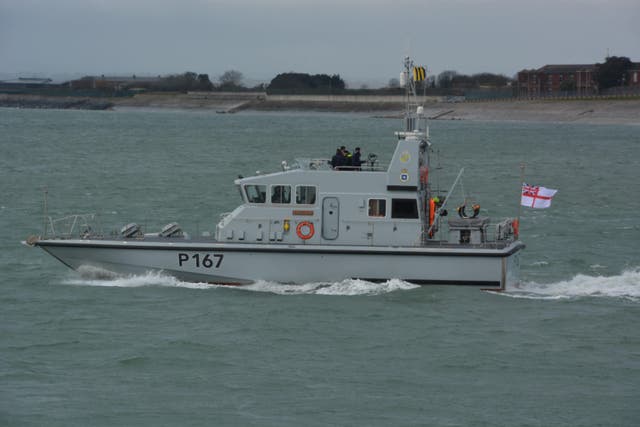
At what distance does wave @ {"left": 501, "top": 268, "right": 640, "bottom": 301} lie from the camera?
25.5m

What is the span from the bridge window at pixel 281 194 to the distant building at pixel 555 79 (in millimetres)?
141993

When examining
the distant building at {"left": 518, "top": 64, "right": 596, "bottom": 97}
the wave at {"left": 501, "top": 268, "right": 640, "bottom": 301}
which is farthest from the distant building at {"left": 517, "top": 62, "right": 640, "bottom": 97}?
the wave at {"left": 501, "top": 268, "right": 640, "bottom": 301}

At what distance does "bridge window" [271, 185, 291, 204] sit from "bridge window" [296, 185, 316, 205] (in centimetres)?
21

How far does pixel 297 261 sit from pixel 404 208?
8.60ft

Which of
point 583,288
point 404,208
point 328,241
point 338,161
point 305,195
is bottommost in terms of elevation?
point 583,288

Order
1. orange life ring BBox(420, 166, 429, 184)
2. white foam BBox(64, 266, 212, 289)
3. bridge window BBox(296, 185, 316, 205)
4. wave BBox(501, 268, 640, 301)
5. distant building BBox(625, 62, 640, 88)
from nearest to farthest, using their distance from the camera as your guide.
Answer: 1. bridge window BBox(296, 185, 316, 205)
2. white foam BBox(64, 266, 212, 289)
3. orange life ring BBox(420, 166, 429, 184)
4. wave BBox(501, 268, 640, 301)
5. distant building BBox(625, 62, 640, 88)

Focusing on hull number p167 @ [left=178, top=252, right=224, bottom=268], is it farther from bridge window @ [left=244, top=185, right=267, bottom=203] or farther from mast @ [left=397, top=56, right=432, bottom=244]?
mast @ [left=397, top=56, right=432, bottom=244]

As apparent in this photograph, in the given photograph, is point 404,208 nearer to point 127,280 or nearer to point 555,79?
point 127,280

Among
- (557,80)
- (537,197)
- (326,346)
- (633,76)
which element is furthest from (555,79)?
(326,346)

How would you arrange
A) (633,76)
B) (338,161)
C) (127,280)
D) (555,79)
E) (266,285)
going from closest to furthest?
(266,285)
(338,161)
(127,280)
(633,76)
(555,79)

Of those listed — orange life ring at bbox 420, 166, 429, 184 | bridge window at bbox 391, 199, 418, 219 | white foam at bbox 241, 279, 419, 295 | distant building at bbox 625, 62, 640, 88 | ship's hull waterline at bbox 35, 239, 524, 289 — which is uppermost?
distant building at bbox 625, 62, 640, 88

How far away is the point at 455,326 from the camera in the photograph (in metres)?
22.8

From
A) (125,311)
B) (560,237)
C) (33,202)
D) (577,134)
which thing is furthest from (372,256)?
(577,134)

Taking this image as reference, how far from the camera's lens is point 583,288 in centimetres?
2641
